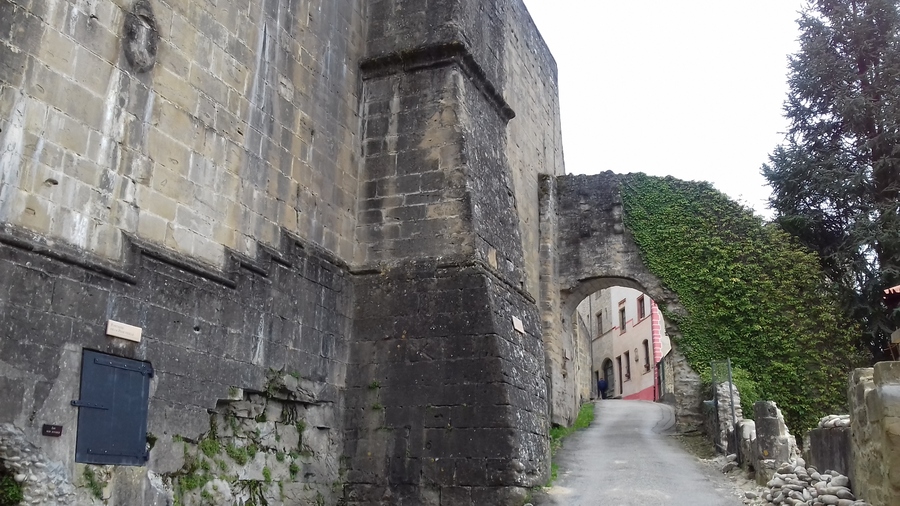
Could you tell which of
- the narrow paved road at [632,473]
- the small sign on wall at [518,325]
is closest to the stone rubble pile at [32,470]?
the narrow paved road at [632,473]

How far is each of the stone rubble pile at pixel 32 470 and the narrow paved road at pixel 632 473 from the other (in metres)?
4.38

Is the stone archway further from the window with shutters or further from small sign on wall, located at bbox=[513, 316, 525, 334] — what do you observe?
the window with shutters

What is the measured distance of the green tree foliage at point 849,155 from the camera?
1456 centimetres

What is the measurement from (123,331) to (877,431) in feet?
17.2

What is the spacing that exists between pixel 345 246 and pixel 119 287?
305 centimetres

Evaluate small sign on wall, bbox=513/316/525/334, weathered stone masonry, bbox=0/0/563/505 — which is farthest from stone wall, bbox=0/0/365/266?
small sign on wall, bbox=513/316/525/334

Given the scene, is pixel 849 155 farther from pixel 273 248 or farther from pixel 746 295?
pixel 273 248

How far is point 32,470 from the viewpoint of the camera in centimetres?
455

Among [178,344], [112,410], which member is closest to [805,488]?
[178,344]

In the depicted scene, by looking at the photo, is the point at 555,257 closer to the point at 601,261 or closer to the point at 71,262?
the point at 601,261

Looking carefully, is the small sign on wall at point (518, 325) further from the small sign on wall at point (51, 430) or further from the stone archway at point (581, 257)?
the stone archway at point (581, 257)

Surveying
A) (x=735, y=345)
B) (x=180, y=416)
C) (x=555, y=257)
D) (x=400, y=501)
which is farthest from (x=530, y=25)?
(x=180, y=416)

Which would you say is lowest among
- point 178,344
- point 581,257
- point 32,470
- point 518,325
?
point 32,470

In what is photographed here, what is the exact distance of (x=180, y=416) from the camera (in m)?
5.71
